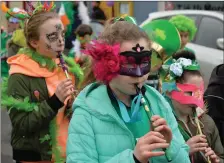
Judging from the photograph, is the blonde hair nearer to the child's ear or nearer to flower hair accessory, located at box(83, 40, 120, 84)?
the child's ear

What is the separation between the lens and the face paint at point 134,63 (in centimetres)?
202

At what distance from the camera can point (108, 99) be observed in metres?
2.12

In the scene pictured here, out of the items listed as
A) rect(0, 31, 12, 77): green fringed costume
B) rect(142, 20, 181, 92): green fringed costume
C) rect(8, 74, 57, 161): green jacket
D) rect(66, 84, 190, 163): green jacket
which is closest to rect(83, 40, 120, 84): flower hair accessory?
rect(66, 84, 190, 163): green jacket

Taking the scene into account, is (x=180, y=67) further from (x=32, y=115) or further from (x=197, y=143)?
(x=32, y=115)

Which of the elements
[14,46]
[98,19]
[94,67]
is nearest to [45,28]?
[94,67]

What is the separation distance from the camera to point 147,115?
79.7 inches

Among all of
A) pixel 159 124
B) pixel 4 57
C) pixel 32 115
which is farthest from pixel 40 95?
pixel 4 57

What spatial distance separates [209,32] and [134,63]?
20.2 ft

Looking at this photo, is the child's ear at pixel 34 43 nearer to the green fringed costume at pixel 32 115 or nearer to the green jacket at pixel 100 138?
the green fringed costume at pixel 32 115

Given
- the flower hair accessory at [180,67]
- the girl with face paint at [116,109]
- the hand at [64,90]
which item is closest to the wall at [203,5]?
the flower hair accessory at [180,67]

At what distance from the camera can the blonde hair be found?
9.94ft

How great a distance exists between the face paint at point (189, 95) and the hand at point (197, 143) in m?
0.23

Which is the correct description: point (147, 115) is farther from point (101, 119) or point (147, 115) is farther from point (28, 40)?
point (28, 40)

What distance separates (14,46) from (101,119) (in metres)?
5.08
